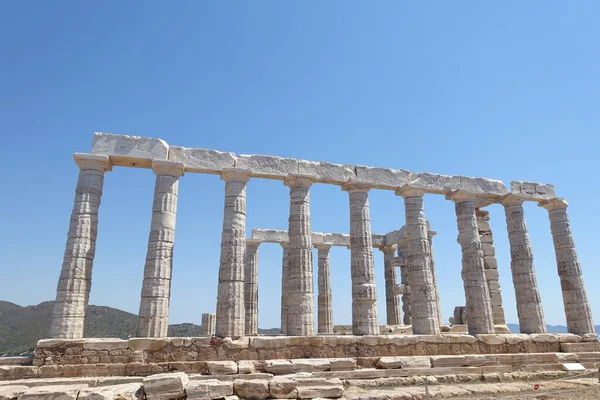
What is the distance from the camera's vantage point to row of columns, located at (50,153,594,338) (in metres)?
13.7

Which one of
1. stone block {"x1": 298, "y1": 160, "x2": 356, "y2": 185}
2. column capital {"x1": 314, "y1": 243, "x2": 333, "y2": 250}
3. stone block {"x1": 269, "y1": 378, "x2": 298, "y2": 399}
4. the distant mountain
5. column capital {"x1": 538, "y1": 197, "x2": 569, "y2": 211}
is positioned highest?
stone block {"x1": 298, "y1": 160, "x2": 356, "y2": 185}

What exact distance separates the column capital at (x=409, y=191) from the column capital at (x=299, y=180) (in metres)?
4.09

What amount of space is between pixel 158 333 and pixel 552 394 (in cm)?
1191

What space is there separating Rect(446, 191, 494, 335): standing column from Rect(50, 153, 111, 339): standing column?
14.8 meters

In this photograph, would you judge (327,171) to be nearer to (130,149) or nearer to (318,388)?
(130,149)

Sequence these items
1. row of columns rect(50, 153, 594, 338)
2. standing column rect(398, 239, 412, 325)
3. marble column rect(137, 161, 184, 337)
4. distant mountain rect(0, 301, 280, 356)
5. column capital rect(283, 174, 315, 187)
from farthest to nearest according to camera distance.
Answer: distant mountain rect(0, 301, 280, 356) < standing column rect(398, 239, 412, 325) < column capital rect(283, 174, 315, 187) < row of columns rect(50, 153, 594, 338) < marble column rect(137, 161, 184, 337)

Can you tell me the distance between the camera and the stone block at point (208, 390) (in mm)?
9414

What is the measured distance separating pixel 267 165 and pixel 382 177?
507cm

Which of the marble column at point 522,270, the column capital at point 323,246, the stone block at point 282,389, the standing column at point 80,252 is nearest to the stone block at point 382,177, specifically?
the marble column at point 522,270

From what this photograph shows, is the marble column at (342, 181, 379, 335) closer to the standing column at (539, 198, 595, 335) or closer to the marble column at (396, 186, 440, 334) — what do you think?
the marble column at (396, 186, 440, 334)

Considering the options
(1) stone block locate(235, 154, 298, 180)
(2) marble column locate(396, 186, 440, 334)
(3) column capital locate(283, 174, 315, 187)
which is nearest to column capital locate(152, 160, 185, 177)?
(1) stone block locate(235, 154, 298, 180)

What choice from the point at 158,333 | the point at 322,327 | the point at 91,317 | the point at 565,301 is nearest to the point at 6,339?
the point at 91,317

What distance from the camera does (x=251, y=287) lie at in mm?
23734

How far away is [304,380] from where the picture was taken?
1063 cm
